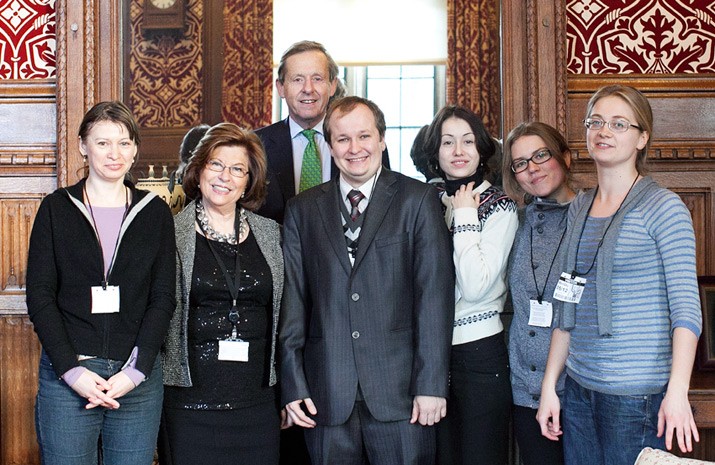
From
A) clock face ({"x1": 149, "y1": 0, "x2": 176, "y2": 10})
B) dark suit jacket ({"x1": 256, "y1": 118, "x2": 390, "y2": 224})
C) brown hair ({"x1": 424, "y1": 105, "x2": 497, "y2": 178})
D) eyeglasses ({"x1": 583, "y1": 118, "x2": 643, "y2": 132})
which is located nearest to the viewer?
eyeglasses ({"x1": 583, "y1": 118, "x2": 643, "y2": 132})

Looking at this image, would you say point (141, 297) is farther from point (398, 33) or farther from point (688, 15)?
point (398, 33)

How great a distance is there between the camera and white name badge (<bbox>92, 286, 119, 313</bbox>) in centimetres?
235

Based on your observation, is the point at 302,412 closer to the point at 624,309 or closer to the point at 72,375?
the point at 72,375

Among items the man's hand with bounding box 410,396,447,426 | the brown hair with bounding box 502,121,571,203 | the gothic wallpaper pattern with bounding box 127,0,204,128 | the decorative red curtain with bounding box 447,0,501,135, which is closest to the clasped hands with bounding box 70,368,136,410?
the man's hand with bounding box 410,396,447,426

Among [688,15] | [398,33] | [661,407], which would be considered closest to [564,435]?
[661,407]

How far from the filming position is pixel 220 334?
252 cm

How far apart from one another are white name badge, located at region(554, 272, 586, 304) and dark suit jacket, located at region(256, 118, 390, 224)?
115 centimetres

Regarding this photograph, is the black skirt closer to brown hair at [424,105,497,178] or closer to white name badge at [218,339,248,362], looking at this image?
Result: white name badge at [218,339,248,362]

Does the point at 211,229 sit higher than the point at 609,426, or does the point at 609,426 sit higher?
the point at 211,229

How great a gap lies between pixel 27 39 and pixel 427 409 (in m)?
2.47

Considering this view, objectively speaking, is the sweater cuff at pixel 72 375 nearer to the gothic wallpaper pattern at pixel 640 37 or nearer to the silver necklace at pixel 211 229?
the silver necklace at pixel 211 229

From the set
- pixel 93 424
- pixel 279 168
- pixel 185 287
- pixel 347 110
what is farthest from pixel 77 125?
pixel 93 424

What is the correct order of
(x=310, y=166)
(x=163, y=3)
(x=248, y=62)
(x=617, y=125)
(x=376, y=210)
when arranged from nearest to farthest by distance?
(x=617, y=125), (x=376, y=210), (x=310, y=166), (x=163, y=3), (x=248, y=62)

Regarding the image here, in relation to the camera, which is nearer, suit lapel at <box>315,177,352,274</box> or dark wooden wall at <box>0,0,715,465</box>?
suit lapel at <box>315,177,352,274</box>
